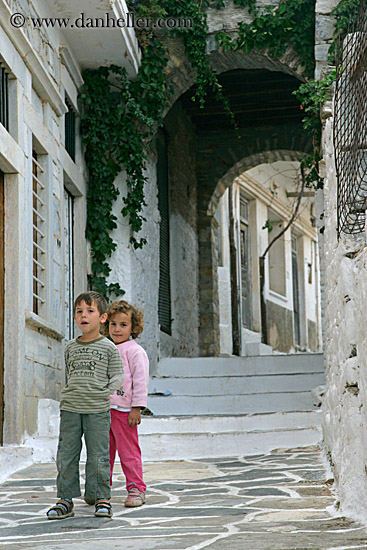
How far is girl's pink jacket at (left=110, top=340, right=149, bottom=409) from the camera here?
411 centimetres

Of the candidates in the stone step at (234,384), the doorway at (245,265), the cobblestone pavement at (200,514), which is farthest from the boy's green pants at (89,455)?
the doorway at (245,265)

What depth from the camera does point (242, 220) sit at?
18.1 meters

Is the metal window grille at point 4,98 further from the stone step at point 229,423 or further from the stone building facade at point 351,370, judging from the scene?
the stone step at point 229,423

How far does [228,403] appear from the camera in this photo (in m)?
8.06

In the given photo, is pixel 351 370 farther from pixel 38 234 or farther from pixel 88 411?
pixel 38 234

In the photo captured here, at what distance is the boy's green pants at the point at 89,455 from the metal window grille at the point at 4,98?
269 cm

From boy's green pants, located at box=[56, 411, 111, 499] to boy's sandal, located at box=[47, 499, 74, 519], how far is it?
35 millimetres

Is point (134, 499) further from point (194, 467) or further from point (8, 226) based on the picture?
point (8, 226)

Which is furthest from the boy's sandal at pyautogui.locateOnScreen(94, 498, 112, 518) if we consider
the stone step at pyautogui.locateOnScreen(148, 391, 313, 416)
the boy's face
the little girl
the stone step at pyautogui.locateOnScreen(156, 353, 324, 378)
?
the stone step at pyautogui.locateOnScreen(156, 353, 324, 378)

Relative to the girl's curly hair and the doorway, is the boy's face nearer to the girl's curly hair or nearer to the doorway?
the girl's curly hair

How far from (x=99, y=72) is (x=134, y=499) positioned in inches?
206

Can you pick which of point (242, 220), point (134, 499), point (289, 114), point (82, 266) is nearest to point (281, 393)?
point (82, 266)

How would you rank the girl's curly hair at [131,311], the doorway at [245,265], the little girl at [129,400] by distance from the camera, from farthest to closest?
the doorway at [245,265], the girl's curly hair at [131,311], the little girl at [129,400]

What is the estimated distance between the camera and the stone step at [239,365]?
8.83 metres
